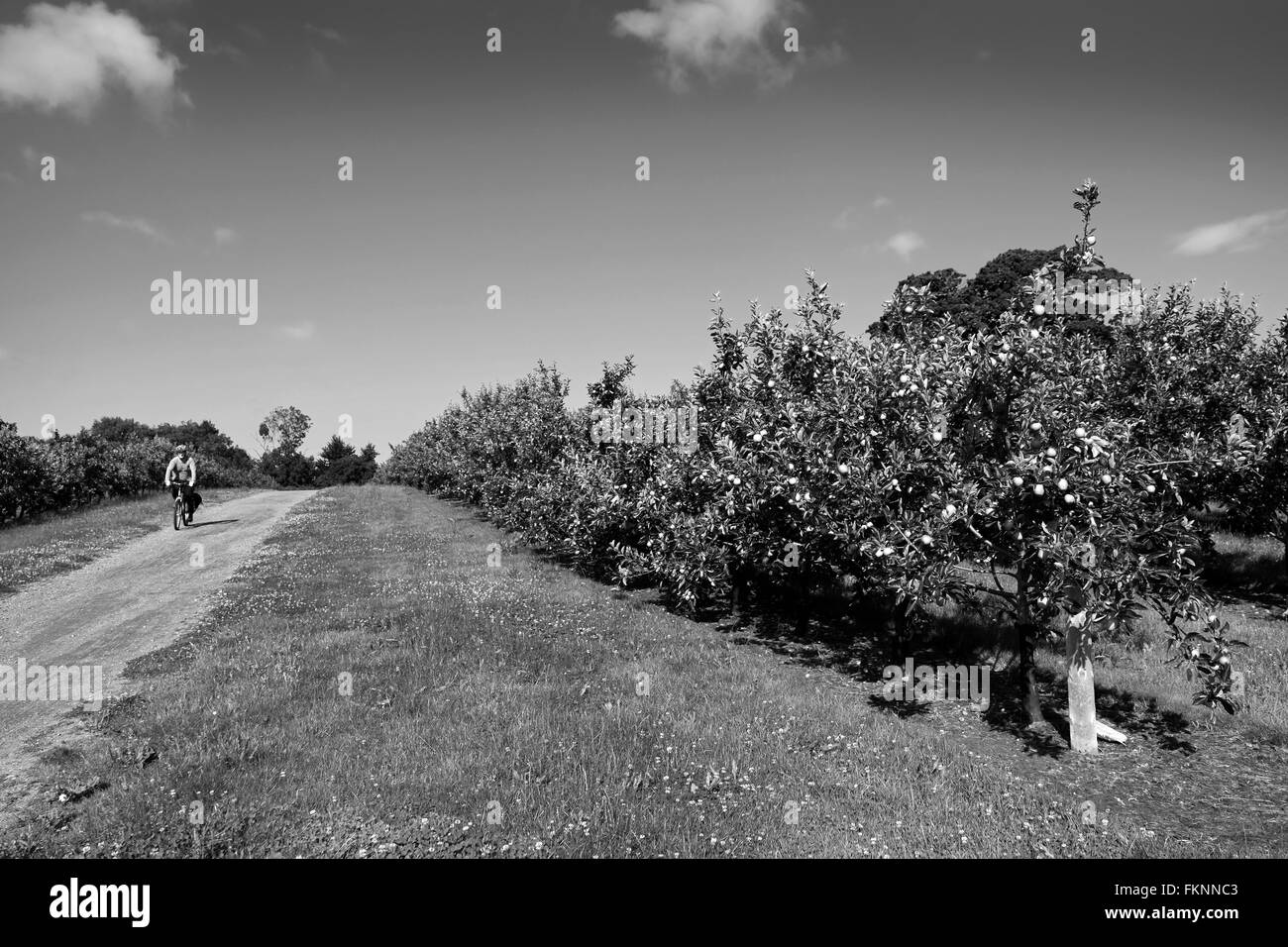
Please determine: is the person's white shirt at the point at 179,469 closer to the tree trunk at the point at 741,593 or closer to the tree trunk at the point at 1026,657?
the tree trunk at the point at 741,593

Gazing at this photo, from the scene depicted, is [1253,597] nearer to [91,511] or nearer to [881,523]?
[881,523]

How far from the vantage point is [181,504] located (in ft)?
96.1

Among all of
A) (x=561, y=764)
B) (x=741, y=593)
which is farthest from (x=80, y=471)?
(x=561, y=764)

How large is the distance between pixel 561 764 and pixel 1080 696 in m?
7.11

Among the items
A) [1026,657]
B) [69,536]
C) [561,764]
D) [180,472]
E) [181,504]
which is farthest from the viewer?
[181,504]

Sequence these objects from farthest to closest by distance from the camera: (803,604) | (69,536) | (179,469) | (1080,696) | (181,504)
Answer: (181,504) → (179,469) → (69,536) → (803,604) → (1080,696)

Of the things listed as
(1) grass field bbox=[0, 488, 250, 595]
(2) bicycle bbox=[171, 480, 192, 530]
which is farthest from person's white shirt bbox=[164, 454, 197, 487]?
(1) grass field bbox=[0, 488, 250, 595]

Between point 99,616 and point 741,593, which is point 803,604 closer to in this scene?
point 741,593

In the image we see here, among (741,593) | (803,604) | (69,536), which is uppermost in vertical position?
(69,536)

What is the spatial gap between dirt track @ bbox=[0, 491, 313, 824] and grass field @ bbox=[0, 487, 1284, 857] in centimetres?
→ 66

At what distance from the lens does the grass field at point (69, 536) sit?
19.6 meters

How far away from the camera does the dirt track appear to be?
9.07 m

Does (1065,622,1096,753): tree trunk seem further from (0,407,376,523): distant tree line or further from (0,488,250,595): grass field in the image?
(0,407,376,523): distant tree line

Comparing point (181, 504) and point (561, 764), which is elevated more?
point (181, 504)
